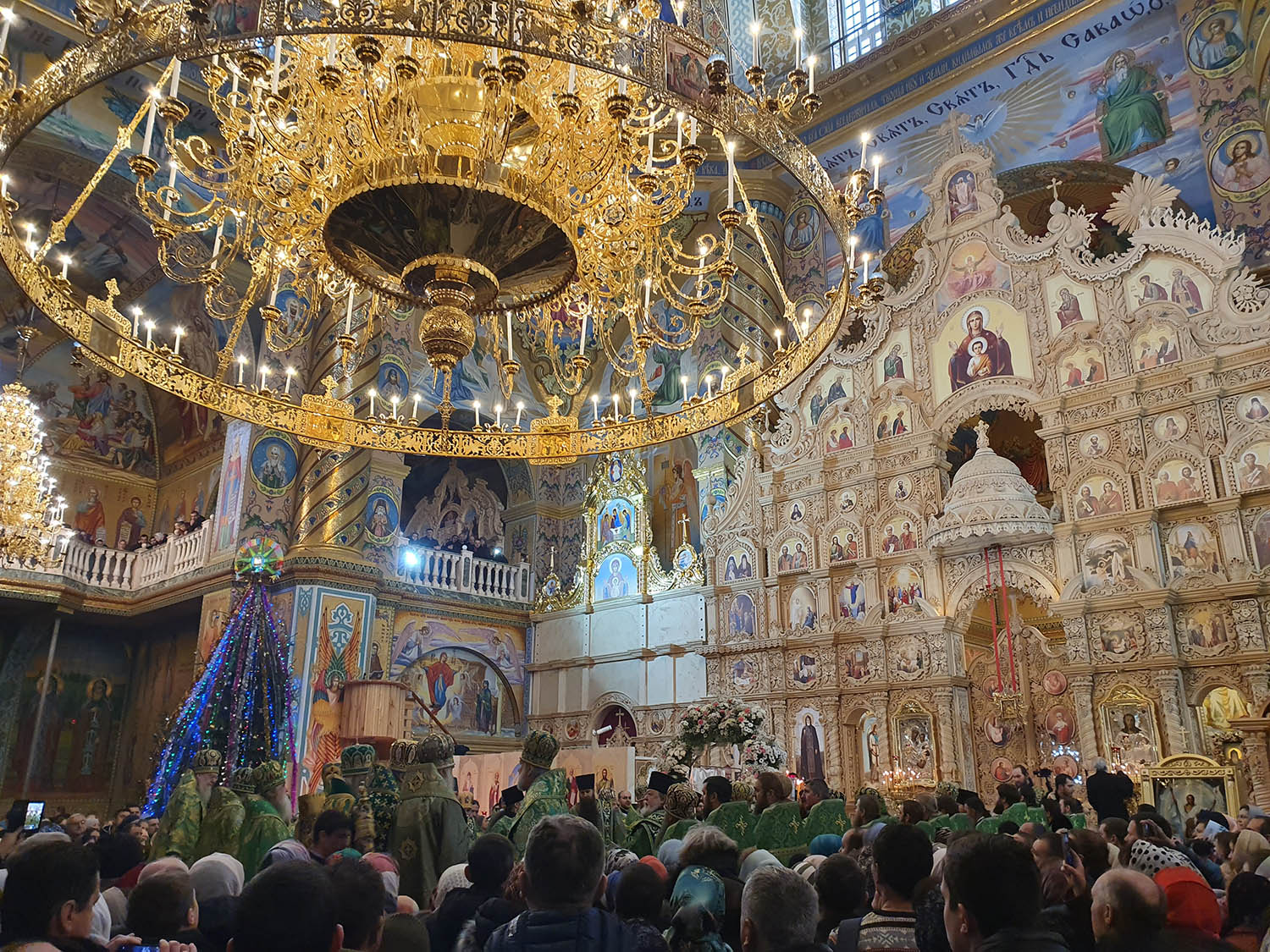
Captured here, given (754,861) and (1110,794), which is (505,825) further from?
(1110,794)

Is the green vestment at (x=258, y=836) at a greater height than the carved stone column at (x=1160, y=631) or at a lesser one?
lesser

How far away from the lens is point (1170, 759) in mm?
10672

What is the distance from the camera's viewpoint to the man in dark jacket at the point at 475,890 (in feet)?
10.8

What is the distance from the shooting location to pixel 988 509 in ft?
43.7

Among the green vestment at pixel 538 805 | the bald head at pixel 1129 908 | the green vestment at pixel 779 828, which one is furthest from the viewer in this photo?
the green vestment at pixel 779 828

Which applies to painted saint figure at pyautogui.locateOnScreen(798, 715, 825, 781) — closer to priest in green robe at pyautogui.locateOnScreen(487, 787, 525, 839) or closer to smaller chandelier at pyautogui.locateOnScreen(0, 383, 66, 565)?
priest in green robe at pyautogui.locateOnScreen(487, 787, 525, 839)

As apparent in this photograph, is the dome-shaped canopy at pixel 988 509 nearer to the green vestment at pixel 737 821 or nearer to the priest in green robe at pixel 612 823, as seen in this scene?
the green vestment at pixel 737 821

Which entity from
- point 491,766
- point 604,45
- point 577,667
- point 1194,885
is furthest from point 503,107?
point 577,667

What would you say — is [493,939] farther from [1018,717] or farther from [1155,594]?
[1018,717]

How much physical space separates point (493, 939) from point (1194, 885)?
2458 mm

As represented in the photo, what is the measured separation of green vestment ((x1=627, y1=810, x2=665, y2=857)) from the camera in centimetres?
569

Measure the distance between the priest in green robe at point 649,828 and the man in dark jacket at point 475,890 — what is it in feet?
6.18

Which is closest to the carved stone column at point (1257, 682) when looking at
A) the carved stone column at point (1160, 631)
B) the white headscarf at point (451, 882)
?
the carved stone column at point (1160, 631)

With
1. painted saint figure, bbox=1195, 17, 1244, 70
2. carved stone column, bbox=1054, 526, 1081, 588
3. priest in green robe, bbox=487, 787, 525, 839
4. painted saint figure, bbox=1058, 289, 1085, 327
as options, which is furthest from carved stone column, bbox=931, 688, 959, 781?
painted saint figure, bbox=1195, 17, 1244, 70
